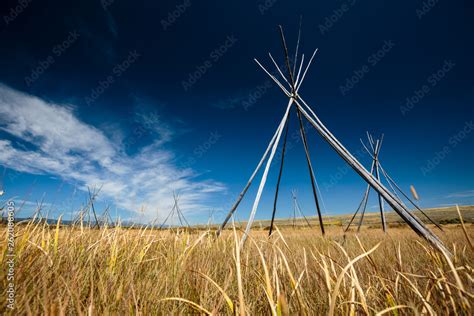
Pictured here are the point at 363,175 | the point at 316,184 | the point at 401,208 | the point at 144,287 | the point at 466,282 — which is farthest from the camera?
the point at 316,184

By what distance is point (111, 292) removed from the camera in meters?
1.41

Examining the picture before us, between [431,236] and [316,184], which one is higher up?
[316,184]

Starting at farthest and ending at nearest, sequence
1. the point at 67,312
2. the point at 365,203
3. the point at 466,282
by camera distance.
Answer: the point at 365,203
the point at 466,282
the point at 67,312

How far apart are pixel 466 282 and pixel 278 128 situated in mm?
4141

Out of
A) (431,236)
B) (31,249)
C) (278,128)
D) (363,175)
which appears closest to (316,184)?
(278,128)

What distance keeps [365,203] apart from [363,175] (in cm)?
792

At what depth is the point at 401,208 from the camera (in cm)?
332

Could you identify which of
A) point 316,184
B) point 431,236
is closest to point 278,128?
point 316,184

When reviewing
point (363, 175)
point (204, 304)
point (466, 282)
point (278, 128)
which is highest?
point (278, 128)

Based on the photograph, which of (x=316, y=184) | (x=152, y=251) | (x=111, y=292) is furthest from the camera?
(x=316, y=184)

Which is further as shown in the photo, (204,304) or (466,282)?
(466,282)

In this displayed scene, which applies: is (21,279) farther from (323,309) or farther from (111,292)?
(323,309)

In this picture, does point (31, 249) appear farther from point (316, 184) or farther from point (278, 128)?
point (316, 184)

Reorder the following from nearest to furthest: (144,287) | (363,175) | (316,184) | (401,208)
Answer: (144,287), (401,208), (363,175), (316,184)
